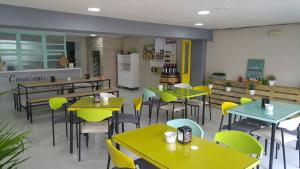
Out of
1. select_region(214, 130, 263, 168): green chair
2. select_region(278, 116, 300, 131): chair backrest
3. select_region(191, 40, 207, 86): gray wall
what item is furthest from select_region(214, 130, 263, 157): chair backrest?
select_region(191, 40, 207, 86): gray wall

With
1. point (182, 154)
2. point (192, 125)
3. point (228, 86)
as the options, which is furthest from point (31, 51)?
point (182, 154)

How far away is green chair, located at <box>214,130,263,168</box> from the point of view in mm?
1865

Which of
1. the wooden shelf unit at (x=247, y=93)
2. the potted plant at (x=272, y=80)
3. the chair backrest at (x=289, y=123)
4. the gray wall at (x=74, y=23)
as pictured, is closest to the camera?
the chair backrest at (x=289, y=123)

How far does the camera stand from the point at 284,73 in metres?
4.72

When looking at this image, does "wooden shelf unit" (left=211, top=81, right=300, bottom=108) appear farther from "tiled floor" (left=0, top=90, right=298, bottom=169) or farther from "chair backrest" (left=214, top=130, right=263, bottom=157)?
"chair backrest" (left=214, top=130, right=263, bottom=157)

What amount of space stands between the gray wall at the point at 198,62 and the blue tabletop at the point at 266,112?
9.09 ft

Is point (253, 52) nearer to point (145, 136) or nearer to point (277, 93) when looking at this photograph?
point (277, 93)

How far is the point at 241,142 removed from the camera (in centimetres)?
198

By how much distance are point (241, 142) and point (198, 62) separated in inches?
164

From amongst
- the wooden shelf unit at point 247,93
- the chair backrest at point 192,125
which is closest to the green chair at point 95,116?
the chair backrest at point 192,125

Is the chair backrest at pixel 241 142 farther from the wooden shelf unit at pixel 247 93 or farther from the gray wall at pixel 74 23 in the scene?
the wooden shelf unit at pixel 247 93

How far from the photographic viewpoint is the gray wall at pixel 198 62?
19.3 ft

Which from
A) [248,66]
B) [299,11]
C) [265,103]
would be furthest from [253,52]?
[265,103]

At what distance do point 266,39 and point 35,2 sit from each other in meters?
4.62
